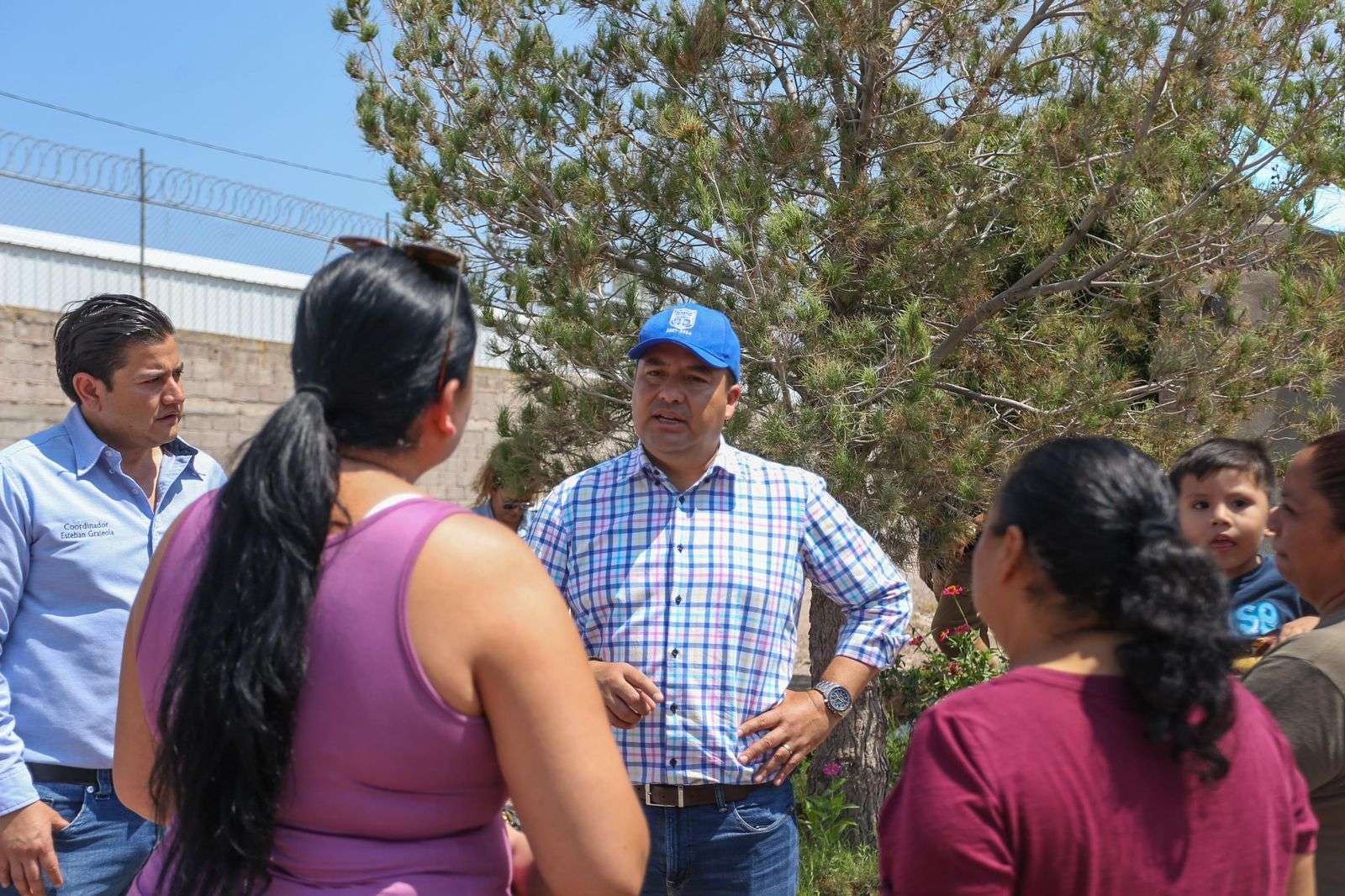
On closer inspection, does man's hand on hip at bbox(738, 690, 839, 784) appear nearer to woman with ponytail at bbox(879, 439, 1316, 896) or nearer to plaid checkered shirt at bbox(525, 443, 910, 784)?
plaid checkered shirt at bbox(525, 443, 910, 784)

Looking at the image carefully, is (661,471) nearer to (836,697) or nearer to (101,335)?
(836,697)

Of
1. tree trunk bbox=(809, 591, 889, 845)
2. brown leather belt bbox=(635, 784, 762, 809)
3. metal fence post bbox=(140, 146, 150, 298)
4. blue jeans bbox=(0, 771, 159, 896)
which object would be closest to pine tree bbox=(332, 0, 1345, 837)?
tree trunk bbox=(809, 591, 889, 845)

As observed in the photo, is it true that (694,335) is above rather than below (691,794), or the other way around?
above

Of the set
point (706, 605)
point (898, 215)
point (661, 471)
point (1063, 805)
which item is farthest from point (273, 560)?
point (898, 215)

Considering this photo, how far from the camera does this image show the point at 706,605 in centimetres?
279

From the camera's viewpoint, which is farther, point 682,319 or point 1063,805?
point 682,319

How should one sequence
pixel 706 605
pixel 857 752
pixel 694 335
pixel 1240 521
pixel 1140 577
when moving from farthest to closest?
1. pixel 857 752
2. pixel 1240 521
3. pixel 694 335
4. pixel 706 605
5. pixel 1140 577

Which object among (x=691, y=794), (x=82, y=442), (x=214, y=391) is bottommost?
(x=691, y=794)

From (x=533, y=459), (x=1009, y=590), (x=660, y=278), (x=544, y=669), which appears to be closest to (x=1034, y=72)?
(x=660, y=278)

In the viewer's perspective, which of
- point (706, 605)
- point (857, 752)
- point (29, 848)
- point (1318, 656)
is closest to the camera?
point (1318, 656)

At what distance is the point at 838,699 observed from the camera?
2.81 meters

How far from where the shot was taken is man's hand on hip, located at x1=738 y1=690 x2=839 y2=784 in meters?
2.68

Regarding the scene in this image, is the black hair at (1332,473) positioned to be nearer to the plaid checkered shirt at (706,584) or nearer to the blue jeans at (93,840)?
the plaid checkered shirt at (706,584)

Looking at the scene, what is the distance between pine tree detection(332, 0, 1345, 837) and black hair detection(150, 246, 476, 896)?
2.85 meters
